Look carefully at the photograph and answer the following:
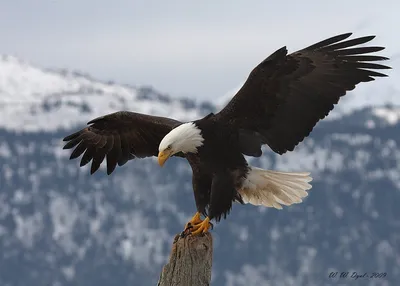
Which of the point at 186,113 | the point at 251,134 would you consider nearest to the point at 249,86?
the point at 251,134

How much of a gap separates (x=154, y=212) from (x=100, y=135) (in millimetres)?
144266

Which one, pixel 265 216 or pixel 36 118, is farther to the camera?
pixel 36 118

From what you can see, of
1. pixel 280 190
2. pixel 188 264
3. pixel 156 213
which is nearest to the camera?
pixel 188 264

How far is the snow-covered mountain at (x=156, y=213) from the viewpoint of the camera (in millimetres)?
149375

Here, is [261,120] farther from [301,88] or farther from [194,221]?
[194,221]

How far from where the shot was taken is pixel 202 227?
8773mm

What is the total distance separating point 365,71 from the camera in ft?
31.3

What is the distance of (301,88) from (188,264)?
9.09 ft

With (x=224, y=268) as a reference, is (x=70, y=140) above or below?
above

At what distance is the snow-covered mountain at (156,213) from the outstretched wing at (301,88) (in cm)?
13180

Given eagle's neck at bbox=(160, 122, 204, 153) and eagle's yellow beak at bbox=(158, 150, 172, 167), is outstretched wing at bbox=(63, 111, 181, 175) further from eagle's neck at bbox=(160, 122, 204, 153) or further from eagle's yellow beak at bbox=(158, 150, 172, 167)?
eagle's yellow beak at bbox=(158, 150, 172, 167)

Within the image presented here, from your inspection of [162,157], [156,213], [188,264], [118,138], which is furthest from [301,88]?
[156,213]

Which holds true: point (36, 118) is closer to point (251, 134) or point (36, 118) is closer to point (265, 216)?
point (265, 216)

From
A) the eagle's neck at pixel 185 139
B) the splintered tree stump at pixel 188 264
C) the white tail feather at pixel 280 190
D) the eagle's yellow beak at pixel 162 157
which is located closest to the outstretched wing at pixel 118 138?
the eagle's neck at pixel 185 139
